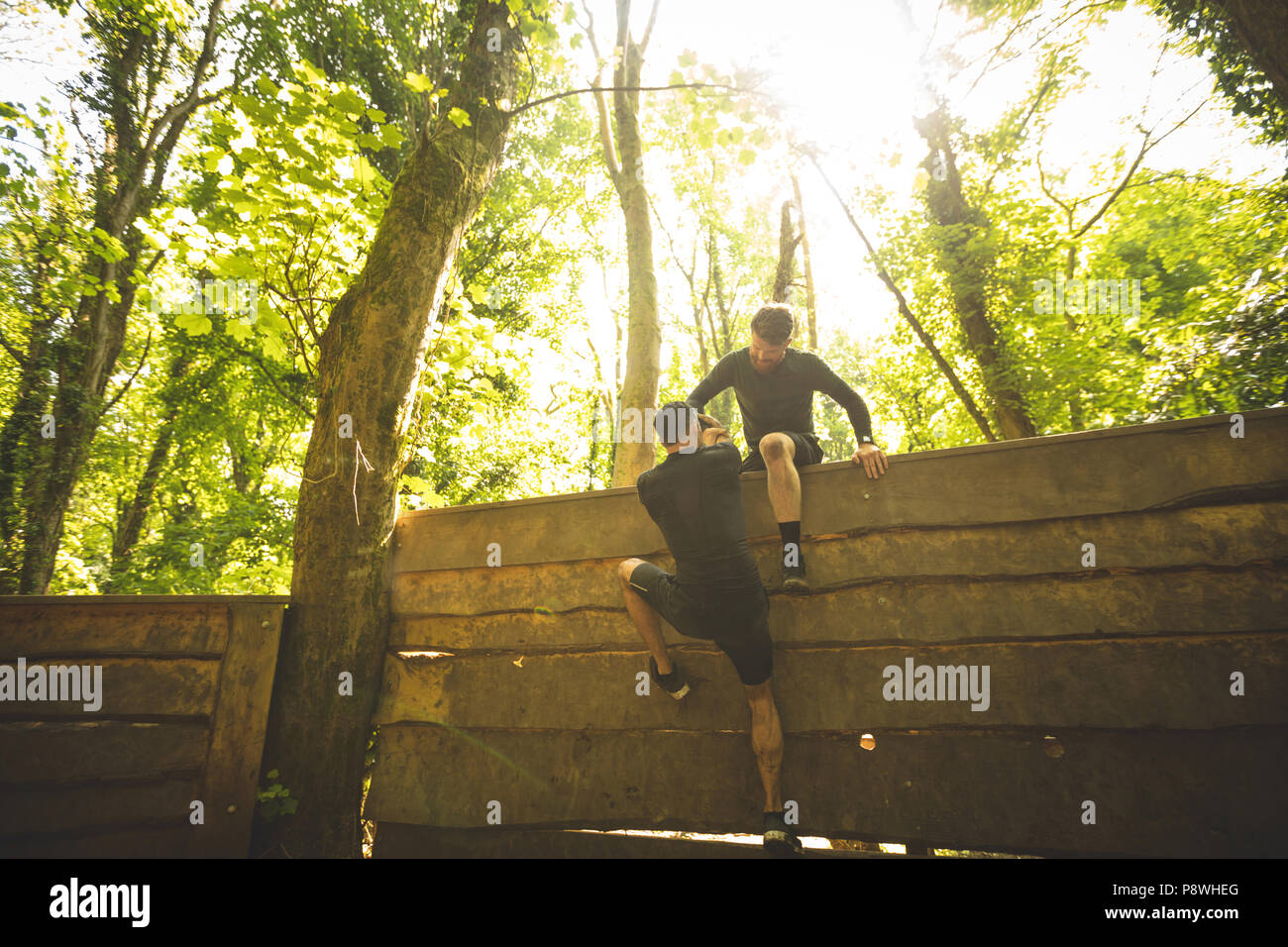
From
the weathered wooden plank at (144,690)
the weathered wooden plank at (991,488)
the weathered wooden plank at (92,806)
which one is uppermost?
the weathered wooden plank at (991,488)

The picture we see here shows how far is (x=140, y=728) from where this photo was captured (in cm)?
309

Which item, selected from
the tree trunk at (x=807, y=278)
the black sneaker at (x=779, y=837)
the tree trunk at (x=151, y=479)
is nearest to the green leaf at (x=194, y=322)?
the black sneaker at (x=779, y=837)

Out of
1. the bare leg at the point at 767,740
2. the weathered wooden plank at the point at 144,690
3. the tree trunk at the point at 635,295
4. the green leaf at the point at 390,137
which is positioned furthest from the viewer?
the tree trunk at the point at 635,295

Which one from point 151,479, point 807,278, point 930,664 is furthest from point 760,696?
point 151,479

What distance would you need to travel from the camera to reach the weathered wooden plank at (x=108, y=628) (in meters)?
3.15

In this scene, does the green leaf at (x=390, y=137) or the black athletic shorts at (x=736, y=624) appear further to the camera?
the green leaf at (x=390, y=137)

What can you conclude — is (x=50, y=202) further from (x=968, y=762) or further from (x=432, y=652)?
(x=968, y=762)

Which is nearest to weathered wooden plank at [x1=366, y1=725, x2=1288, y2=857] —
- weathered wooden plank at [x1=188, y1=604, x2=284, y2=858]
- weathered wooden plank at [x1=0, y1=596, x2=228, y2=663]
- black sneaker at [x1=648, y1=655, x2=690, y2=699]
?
black sneaker at [x1=648, y1=655, x2=690, y2=699]

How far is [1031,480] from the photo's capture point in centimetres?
251

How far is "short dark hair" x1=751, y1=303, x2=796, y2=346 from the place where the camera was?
132 inches

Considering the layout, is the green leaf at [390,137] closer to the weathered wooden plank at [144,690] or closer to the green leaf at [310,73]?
the green leaf at [310,73]

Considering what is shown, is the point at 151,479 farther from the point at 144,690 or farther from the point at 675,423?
the point at 675,423

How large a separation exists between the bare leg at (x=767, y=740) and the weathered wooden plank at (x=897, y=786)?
14 cm

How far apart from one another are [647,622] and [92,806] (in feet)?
11.3
